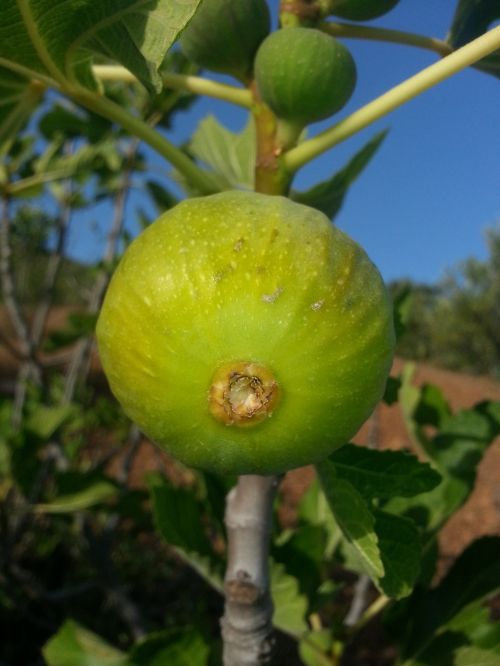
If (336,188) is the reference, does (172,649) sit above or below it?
below

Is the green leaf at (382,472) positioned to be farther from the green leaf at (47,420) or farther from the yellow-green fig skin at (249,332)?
the green leaf at (47,420)

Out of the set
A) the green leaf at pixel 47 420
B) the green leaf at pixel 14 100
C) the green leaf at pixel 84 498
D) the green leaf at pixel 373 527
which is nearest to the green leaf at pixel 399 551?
the green leaf at pixel 373 527

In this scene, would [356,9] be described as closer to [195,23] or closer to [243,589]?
[195,23]

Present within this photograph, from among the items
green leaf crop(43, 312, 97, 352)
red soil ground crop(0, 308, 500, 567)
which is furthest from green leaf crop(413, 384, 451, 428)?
green leaf crop(43, 312, 97, 352)

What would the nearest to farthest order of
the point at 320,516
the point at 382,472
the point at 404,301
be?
the point at 382,472 < the point at 404,301 < the point at 320,516

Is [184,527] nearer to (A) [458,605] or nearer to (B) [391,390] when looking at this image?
(B) [391,390]

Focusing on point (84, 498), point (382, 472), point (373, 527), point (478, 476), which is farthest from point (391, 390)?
point (478, 476)

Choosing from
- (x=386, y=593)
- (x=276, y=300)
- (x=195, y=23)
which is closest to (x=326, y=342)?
(x=276, y=300)
